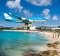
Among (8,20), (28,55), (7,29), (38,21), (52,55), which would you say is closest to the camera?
(52,55)

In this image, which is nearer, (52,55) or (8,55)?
(52,55)

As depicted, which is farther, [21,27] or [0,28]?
[0,28]

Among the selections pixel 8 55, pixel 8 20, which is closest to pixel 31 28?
pixel 8 20

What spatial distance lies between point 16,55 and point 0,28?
138264 millimetres

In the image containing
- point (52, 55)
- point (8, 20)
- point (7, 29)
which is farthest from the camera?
point (7, 29)

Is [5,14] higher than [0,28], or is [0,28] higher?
[5,14]

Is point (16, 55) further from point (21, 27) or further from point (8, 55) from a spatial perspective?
point (21, 27)

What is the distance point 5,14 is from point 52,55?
120 meters

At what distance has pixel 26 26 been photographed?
472 ft

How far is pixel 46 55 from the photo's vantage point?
60.7ft

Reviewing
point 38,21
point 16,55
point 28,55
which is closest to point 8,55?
point 16,55

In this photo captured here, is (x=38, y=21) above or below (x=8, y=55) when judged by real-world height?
above

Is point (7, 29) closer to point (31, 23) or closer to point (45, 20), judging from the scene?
point (31, 23)

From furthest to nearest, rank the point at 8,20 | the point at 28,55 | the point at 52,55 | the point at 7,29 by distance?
the point at 7,29 < the point at 8,20 < the point at 28,55 < the point at 52,55
